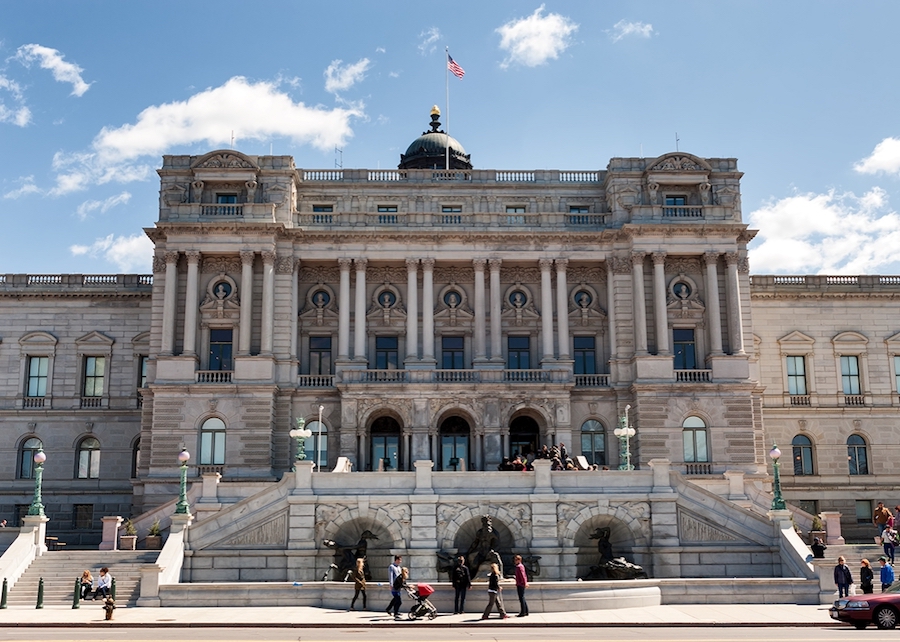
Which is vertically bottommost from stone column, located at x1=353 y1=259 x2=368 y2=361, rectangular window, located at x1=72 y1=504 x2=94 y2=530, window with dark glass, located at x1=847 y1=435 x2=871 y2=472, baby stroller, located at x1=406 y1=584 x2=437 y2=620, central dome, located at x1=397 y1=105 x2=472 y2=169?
baby stroller, located at x1=406 y1=584 x2=437 y2=620

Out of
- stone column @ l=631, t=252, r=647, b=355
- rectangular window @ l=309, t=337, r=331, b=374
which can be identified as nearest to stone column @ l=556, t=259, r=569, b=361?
stone column @ l=631, t=252, r=647, b=355

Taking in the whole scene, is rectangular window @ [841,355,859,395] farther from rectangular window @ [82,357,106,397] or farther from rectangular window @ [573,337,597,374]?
rectangular window @ [82,357,106,397]

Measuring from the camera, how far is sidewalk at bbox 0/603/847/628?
29.4 metres

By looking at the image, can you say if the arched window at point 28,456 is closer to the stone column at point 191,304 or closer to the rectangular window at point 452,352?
the stone column at point 191,304

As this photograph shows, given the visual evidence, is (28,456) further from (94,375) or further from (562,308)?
(562,308)

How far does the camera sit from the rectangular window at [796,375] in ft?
203

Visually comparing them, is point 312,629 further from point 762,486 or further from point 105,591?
point 762,486

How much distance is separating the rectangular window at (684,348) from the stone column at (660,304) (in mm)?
1320

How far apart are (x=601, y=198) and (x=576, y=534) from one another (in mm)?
24627

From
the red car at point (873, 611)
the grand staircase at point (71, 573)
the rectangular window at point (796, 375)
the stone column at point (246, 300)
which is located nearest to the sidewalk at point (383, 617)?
the red car at point (873, 611)

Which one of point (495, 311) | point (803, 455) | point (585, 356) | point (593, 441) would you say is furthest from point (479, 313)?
point (803, 455)

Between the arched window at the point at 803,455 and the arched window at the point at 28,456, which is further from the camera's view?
the arched window at the point at 803,455

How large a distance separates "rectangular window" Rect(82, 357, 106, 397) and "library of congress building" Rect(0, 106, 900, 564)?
0.18 meters

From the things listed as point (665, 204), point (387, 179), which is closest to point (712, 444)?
point (665, 204)
